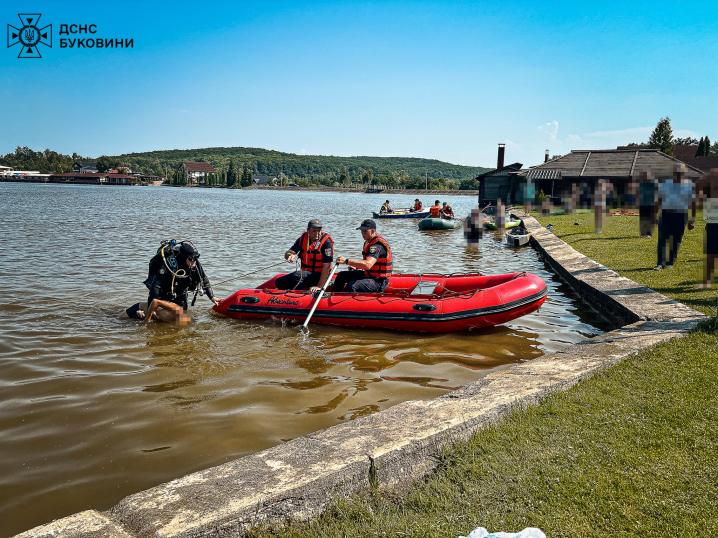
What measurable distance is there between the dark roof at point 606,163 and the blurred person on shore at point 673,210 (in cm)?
1863

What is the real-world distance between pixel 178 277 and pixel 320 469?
520cm

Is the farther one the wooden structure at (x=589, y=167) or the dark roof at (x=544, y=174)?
the dark roof at (x=544, y=174)

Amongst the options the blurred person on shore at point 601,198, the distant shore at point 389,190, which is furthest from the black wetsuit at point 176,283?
the distant shore at point 389,190

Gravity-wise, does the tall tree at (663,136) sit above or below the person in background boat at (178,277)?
above

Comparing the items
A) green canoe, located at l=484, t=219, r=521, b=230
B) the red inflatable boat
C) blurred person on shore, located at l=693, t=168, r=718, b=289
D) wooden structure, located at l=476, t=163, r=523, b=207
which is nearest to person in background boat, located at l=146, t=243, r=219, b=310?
the red inflatable boat

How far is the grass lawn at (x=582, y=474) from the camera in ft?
7.89

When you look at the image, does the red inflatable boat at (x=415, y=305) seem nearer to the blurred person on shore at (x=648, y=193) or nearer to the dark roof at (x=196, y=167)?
the blurred person on shore at (x=648, y=193)

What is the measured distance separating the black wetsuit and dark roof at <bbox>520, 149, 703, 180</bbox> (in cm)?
2413

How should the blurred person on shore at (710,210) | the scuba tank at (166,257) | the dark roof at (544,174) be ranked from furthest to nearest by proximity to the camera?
the dark roof at (544,174), the scuba tank at (166,257), the blurred person on shore at (710,210)

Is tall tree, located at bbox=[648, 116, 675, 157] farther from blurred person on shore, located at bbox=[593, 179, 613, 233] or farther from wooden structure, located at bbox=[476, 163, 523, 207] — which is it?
blurred person on shore, located at bbox=[593, 179, 613, 233]

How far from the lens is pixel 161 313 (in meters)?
7.36

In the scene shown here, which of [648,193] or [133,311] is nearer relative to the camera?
[133,311]

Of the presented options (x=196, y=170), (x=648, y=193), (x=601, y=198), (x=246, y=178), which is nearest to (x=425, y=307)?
(x=648, y=193)

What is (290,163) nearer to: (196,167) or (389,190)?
(196,167)
